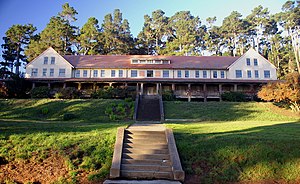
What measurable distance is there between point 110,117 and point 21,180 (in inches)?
466

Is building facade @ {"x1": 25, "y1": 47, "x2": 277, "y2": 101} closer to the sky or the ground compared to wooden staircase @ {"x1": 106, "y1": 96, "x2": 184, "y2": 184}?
closer to the sky

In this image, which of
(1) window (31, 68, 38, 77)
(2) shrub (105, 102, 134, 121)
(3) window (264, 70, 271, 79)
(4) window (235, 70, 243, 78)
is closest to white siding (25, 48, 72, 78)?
(1) window (31, 68, 38, 77)

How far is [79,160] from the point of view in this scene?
26.4ft

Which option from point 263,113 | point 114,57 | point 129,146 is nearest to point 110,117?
point 129,146

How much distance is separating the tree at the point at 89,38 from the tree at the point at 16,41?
12.9m

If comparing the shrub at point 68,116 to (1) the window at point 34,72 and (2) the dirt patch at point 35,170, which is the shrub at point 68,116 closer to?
(2) the dirt patch at point 35,170

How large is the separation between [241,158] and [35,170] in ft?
23.2

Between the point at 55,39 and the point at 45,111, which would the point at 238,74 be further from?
the point at 55,39

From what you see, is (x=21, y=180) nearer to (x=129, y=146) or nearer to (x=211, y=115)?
(x=129, y=146)

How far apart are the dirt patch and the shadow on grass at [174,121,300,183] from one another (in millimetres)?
4236

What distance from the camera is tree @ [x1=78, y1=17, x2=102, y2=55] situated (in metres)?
47.5

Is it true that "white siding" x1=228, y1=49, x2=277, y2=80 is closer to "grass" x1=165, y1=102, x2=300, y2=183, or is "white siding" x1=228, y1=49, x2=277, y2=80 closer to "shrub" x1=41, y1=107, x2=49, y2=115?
"shrub" x1=41, y1=107, x2=49, y2=115

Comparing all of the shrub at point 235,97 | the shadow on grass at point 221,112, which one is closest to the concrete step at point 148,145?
the shadow on grass at point 221,112

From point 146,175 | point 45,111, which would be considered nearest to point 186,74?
point 45,111
